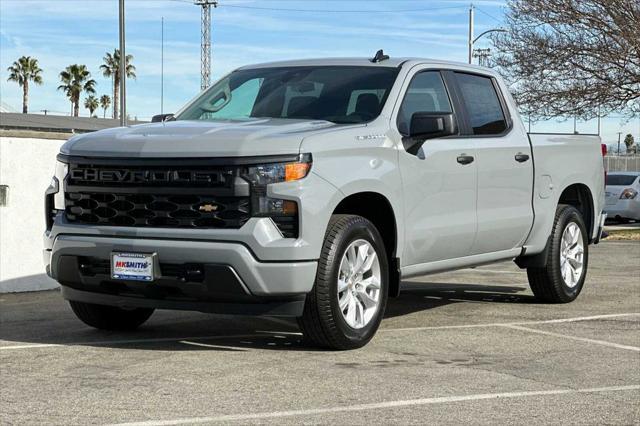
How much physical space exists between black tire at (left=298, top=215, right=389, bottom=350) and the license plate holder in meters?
1.02

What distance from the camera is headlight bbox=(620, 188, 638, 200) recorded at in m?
26.4

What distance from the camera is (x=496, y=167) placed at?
9109 mm

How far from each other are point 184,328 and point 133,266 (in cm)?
159

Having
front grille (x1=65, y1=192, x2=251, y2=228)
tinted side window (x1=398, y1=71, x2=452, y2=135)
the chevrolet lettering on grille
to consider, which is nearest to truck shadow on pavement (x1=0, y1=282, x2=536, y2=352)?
front grille (x1=65, y1=192, x2=251, y2=228)

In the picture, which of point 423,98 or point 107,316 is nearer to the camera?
point 107,316

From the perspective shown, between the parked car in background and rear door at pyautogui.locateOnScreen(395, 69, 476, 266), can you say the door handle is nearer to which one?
rear door at pyautogui.locateOnScreen(395, 69, 476, 266)

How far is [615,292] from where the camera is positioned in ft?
37.0

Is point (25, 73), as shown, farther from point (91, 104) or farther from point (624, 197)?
point (624, 197)

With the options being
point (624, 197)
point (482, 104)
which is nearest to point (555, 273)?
point (482, 104)

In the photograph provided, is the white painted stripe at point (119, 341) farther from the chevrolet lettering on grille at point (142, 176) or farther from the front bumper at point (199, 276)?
the chevrolet lettering on grille at point (142, 176)

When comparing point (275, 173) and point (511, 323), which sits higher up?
point (275, 173)

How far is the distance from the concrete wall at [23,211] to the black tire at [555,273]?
579 cm

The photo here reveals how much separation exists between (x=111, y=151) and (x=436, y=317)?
336 centimetres

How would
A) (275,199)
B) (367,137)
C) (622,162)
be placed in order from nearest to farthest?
(275,199), (367,137), (622,162)
